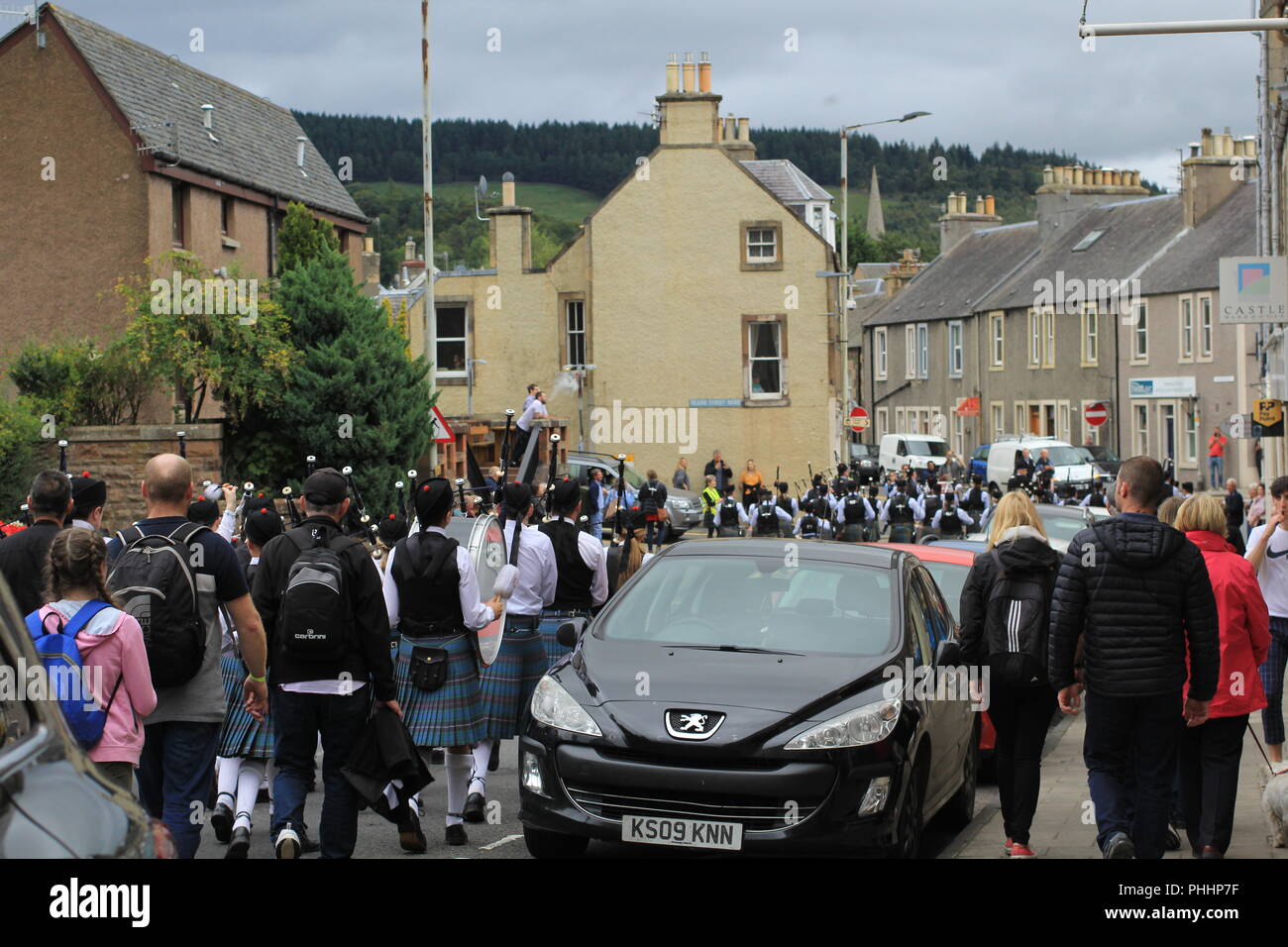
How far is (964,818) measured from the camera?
9.05 meters

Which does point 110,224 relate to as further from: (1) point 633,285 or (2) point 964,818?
(2) point 964,818

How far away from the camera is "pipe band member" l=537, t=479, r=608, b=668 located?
967cm

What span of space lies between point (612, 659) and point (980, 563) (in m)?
1.91

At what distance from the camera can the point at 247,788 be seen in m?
8.22

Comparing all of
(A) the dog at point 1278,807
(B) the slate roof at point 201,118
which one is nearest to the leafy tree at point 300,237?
(B) the slate roof at point 201,118

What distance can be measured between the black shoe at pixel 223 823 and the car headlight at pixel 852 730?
338 cm

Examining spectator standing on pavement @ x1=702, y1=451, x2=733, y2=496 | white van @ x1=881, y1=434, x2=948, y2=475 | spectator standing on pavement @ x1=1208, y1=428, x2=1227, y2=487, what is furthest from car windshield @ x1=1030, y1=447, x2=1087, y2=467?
spectator standing on pavement @ x1=702, y1=451, x2=733, y2=496

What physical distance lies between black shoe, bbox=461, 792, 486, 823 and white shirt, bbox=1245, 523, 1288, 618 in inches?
195

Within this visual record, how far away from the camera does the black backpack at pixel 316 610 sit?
21.8ft

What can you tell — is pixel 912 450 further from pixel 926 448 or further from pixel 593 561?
pixel 593 561

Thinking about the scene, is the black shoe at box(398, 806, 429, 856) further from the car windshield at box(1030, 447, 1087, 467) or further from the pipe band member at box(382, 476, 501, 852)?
the car windshield at box(1030, 447, 1087, 467)

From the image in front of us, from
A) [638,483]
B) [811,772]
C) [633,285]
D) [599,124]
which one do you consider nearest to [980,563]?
[811,772]

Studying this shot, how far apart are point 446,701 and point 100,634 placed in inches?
120

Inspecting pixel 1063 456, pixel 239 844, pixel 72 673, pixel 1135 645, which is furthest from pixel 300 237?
pixel 72 673
